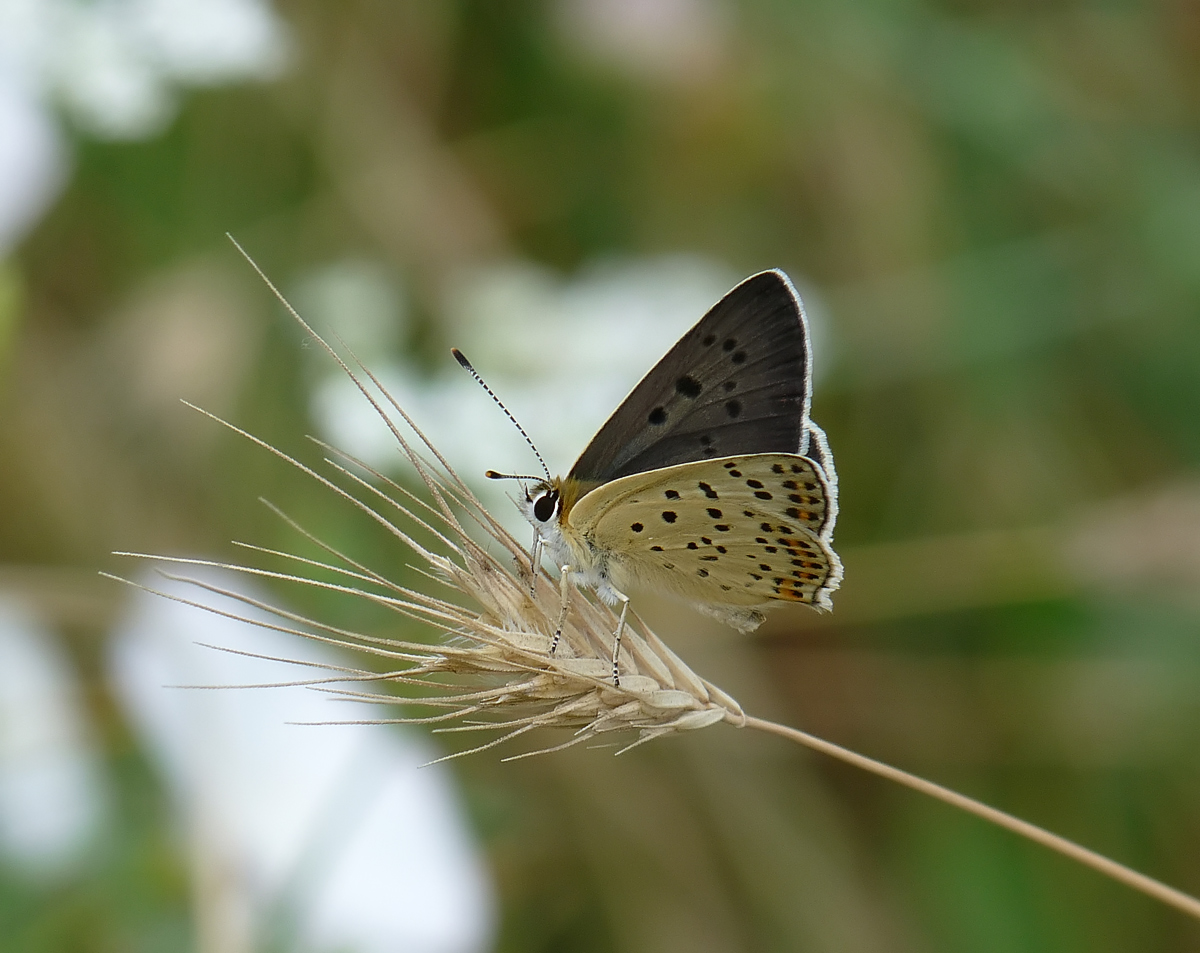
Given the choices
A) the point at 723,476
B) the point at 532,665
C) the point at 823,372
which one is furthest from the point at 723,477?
the point at 823,372

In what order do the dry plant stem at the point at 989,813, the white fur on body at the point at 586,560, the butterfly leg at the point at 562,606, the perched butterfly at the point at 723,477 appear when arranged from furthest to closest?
the white fur on body at the point at 586,560 → the perched butterfly at the point at 723,477 → the butterfly leg at the point at 562,606 → the dry plant stem at the point at 989,813

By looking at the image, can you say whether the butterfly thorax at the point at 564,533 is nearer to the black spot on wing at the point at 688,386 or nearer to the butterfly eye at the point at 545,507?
the butterfly eye at the point at 545,507

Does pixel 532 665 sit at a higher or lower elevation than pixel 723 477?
lower

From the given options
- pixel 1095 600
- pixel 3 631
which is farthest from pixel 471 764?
pixel 1095 600

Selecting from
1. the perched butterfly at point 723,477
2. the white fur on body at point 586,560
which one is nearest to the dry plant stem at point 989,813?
the perched butterfly at point 723,477

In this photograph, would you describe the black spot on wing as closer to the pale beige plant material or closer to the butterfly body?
the butterfly body

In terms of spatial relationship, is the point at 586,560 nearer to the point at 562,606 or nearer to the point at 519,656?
the point at 562,606
